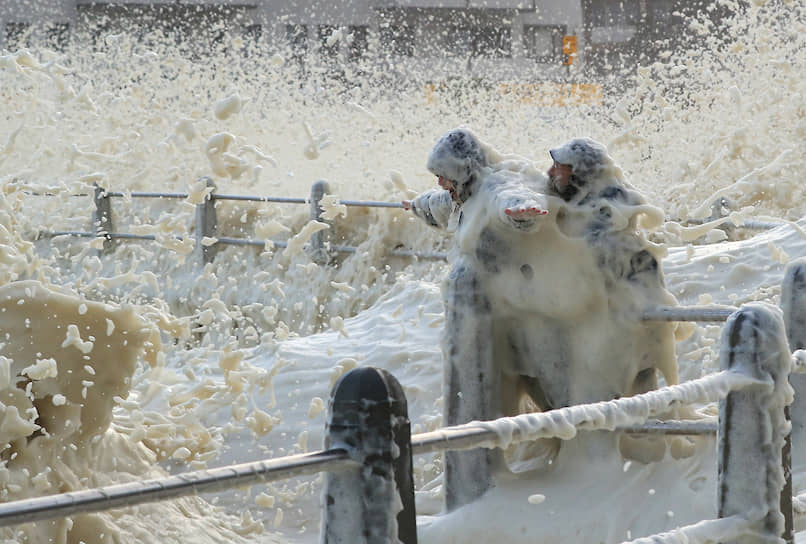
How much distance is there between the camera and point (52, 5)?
73.8 ft

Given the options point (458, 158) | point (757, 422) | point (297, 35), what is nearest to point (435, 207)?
point (458, 158)

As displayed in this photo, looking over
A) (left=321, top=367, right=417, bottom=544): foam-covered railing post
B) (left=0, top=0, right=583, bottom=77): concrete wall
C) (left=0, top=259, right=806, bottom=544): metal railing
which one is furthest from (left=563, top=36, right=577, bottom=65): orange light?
(left=321, top=367, right=417, bottom=544): foam-covered railing post

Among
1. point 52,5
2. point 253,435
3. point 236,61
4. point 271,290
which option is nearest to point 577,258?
point 253,435

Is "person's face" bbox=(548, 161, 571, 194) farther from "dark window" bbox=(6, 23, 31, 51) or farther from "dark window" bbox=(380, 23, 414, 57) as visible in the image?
"dark window" bbox=(6, 23, 31, 51)

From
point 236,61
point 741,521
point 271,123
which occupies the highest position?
point 236,61

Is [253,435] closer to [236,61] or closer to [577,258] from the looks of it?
[577,258]

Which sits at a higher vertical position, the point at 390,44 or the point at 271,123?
the point at 390,44

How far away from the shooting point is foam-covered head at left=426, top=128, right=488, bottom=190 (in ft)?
12.2

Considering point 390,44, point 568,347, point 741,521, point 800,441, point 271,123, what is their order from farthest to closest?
point 390,44 < point 271,123 < point 568,347 < point 800,441 < point 741,521

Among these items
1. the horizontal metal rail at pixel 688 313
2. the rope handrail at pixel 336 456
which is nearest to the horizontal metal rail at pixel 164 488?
the rope handrail at pixel 336 456

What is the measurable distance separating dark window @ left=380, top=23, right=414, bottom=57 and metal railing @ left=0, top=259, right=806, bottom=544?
2046 centimetres

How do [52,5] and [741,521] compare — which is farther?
[52,5]

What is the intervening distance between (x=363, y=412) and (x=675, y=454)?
7.18 ft

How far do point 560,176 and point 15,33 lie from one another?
20.6m
